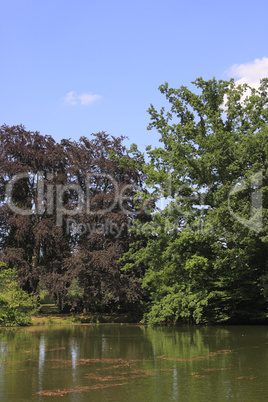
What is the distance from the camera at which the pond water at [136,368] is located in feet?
26.5

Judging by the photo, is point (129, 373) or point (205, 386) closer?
point (205, 386)

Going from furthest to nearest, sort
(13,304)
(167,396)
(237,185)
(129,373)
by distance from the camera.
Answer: (13,304), (237,185), (129,373), (167,396)

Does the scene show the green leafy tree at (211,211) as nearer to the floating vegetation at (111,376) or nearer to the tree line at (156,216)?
the tree line at (156,216)

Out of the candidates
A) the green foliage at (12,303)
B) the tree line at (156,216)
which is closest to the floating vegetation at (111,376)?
the tree line at (156,216)

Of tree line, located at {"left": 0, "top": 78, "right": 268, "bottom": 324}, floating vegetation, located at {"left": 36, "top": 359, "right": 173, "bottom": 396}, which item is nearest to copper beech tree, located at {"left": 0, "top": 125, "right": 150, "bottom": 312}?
tree line, located at {"left": 0, "top": 78, "right": 268, "bottom": 324}

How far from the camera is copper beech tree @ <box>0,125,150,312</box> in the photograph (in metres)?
27.0

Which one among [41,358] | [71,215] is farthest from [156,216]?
[41,358]

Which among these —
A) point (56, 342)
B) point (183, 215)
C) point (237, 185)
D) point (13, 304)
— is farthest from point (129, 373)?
point (13, 304)

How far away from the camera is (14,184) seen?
96.7ft

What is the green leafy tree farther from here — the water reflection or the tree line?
the water reflection

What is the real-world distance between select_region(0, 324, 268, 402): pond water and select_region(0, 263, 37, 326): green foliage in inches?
241

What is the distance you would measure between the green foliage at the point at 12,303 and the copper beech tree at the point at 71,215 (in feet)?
7.27

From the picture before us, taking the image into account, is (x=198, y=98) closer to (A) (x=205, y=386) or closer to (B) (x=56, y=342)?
(B) (x=56, y=342)

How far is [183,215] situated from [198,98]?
22.2ft
